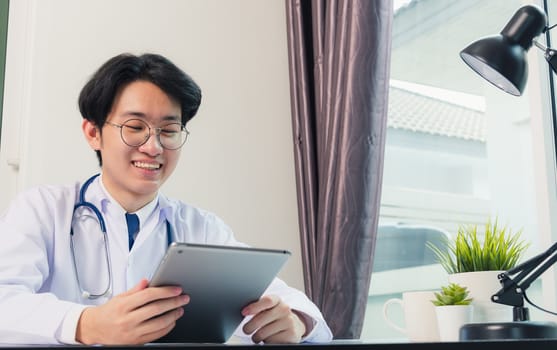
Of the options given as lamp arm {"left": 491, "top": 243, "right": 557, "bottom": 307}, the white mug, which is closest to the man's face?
the white mug

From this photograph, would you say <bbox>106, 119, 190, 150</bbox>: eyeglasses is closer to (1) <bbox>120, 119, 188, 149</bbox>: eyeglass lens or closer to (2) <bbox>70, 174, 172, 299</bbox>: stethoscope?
(1) <bbox>120, 119, 188, 149</bbox>: eyeglass lens

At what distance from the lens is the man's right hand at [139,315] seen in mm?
959

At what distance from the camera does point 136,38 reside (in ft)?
7.44

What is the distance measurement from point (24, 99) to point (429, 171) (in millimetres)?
1255

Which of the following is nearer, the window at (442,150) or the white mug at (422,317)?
the white mug at (422,317)

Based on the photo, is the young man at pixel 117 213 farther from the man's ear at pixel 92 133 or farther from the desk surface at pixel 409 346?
the desk surface at pixel 409 346

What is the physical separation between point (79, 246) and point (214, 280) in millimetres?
746

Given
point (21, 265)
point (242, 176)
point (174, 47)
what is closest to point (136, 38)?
point (174, 47)

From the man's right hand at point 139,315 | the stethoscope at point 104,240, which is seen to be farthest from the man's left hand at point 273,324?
the stethoscope at point 104,240

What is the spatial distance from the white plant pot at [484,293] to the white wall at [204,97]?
104 centimetres

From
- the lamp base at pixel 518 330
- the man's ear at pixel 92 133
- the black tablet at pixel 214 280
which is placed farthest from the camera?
the man's ear at pixel 92 133

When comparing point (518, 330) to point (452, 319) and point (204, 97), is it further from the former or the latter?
point (204, 97)

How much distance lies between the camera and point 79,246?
5.29 ft

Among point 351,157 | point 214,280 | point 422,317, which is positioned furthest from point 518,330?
point 351,157
